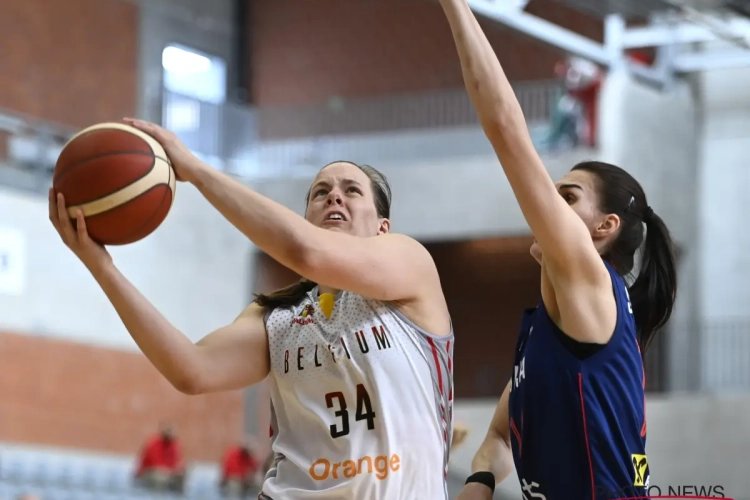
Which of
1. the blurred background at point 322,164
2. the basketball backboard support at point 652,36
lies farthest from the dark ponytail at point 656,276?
the basketball backboard support at point 652,36

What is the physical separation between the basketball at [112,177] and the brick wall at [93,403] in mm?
11820

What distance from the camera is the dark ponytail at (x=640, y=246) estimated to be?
3742 mm

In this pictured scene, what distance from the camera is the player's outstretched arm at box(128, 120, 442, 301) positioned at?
132 inches

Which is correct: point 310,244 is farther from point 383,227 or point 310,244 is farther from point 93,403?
point 93,403

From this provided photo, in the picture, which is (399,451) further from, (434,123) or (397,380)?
(434,123)

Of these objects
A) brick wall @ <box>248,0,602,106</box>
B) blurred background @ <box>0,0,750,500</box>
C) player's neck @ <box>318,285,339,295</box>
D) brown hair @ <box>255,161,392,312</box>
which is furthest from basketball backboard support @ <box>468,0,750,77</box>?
player's neck @ <box>318,285,339,295</box>

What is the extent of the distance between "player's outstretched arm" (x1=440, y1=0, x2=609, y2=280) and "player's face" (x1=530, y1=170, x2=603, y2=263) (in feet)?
1.22

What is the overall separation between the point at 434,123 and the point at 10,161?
255 inches

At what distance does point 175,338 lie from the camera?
152 inches

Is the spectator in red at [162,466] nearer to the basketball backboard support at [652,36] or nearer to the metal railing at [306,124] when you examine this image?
the metal railing at [306,124]

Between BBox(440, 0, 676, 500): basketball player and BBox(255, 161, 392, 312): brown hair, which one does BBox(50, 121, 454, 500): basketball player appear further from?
BBox(440, 0, 676, 500): basketball player

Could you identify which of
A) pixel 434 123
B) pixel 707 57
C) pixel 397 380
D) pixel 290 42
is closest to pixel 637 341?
pixel 397 380

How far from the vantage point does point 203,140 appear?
737 inches

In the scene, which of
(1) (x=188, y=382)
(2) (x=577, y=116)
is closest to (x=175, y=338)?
(1) (x=188, y=382)
